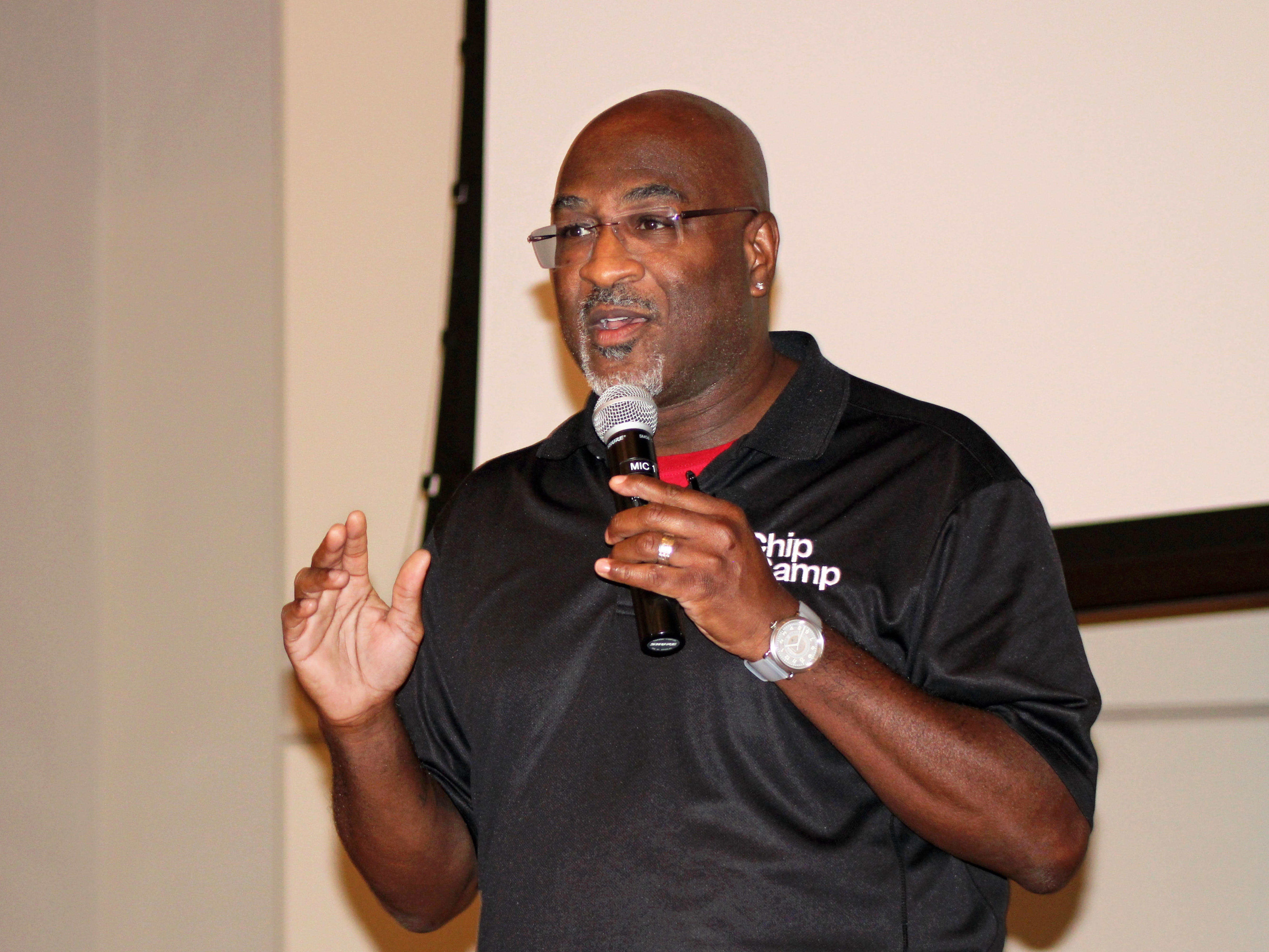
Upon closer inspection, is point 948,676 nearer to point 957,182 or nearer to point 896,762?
point 896,762

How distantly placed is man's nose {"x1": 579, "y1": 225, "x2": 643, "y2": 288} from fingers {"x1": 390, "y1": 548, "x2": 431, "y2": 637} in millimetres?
391

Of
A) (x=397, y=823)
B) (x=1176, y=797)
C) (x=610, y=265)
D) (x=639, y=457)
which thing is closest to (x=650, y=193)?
(x=610, y=265)

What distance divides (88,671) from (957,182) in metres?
2.44

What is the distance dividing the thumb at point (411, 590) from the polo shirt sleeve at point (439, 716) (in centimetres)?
15

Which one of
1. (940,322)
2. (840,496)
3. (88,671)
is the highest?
(940,322)

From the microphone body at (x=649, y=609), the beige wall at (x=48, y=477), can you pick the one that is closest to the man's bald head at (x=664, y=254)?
the microphone body at (x=649, y=609)

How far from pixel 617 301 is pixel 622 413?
8.5 inches

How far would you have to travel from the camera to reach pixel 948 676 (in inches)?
53.6

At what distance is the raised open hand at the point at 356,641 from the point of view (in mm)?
1469

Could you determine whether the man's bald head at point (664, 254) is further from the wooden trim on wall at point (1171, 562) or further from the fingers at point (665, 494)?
the wooden trim on wall at point (1171, 562)

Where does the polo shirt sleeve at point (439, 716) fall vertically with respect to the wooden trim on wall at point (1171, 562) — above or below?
below

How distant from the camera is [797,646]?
126 centimetres

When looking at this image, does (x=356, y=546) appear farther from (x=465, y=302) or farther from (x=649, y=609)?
(x=465, y=302)

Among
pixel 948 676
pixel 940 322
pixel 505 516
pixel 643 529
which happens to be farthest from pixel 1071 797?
pixel 940 322
